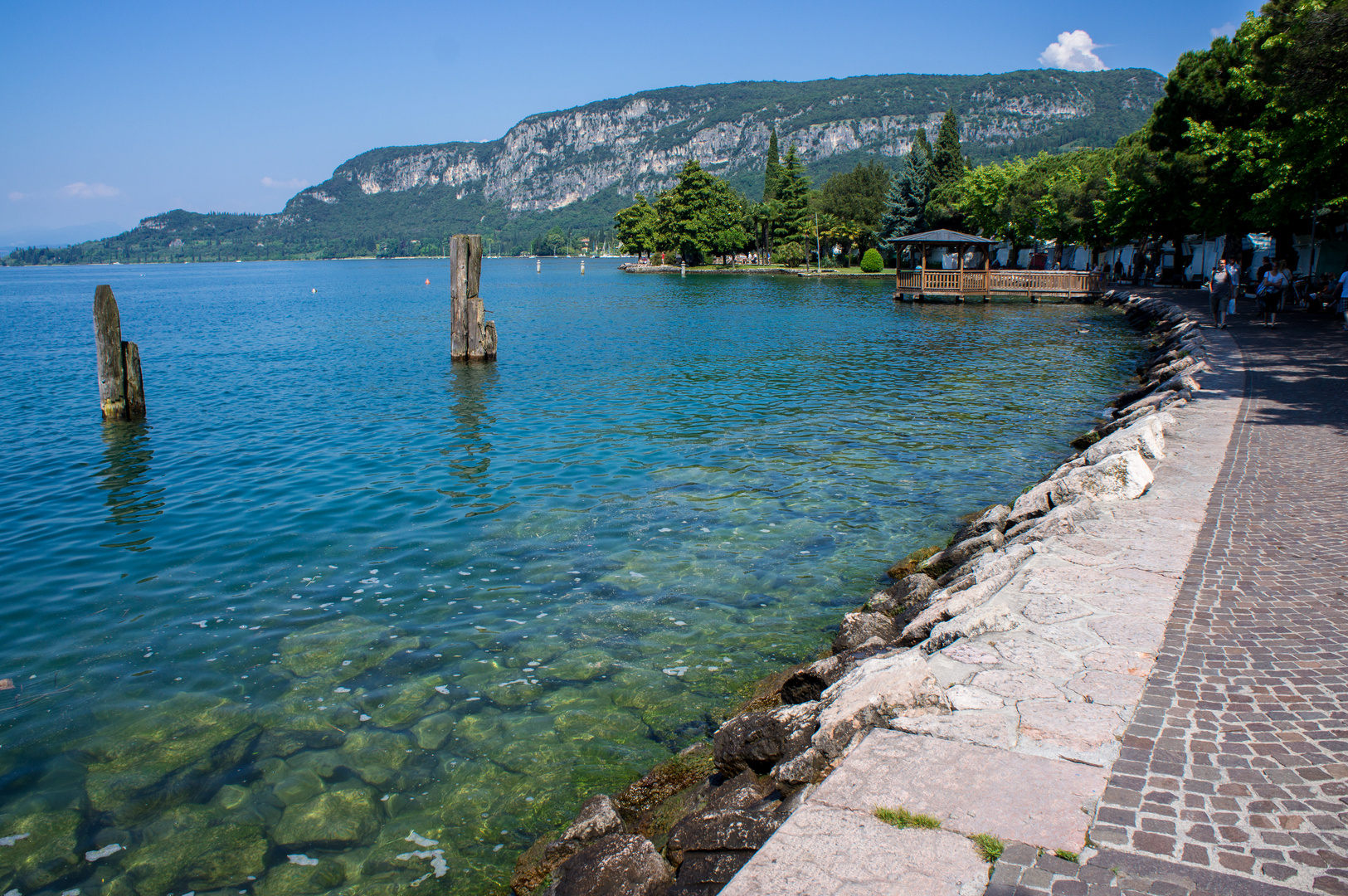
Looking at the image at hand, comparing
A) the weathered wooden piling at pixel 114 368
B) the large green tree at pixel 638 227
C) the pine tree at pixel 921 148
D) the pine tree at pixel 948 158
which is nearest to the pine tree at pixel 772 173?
the large green tree at pixel 638 227

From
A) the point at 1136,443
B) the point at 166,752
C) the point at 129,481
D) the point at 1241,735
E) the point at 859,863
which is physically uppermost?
the point at 1136,443

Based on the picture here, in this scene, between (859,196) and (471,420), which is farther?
(859,196)

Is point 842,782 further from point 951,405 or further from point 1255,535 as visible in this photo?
point 951,405

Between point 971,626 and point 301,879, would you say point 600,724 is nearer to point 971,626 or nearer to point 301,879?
point 301,879

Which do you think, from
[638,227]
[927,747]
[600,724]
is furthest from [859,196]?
[927,747]

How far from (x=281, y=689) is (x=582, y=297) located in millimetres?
56363

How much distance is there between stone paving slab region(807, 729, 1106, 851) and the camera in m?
3.46

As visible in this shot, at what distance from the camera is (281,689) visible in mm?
6809

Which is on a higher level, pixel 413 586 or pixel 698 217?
pixel 698 217

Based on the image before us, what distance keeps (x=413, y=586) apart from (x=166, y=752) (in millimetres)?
3071

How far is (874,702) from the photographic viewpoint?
15.2 ft

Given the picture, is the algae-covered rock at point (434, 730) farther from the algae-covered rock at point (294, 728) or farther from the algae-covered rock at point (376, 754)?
the algae-covered rock at point (294, 728)

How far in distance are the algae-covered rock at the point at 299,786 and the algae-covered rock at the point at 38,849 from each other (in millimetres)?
1145

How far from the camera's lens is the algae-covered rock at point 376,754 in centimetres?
577
